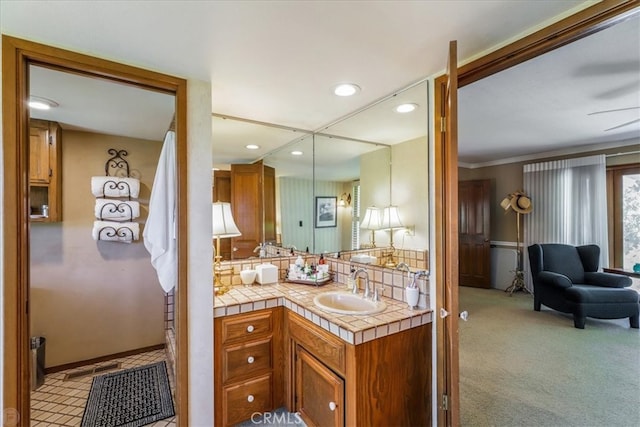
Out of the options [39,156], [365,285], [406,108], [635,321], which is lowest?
[635,321]

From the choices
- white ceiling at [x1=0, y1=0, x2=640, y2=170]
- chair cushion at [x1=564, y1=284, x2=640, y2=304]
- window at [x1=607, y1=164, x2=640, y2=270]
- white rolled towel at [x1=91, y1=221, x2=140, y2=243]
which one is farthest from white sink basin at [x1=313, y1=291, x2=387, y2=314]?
window at [x1=607, y1=164, x2=640, y2=270]

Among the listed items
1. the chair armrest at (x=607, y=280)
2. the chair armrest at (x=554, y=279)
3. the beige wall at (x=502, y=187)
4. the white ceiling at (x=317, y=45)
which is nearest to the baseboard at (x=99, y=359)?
the white ceiling at (x=317, y=45)

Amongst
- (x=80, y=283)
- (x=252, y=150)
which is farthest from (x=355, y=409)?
(x=80, y=283)

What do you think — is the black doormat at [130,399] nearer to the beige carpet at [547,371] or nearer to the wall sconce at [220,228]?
the wall sconce at [220,228]

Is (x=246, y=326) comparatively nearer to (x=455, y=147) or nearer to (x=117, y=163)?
(x=455, y=147)

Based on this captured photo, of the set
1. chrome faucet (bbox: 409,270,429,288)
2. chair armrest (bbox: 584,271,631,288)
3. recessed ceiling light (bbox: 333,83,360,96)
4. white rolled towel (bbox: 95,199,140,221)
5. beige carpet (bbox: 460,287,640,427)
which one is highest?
recessed ceiling light (bbox: 333,83,360,96)

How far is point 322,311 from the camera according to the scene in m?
1.64

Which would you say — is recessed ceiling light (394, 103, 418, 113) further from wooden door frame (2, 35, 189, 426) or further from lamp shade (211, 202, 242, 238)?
wooden door frame (2, 35, 189, 426)

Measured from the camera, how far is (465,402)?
2014 mm

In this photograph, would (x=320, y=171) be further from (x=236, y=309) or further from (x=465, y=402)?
(x=465, y=402)

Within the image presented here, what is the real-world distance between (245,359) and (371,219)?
4.55 ft

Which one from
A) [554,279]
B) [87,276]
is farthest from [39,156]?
[554,279]

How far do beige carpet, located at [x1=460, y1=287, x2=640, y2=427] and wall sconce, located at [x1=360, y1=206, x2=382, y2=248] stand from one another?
140cm

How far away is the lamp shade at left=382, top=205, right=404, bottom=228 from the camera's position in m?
1.99
